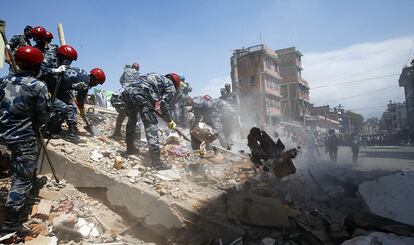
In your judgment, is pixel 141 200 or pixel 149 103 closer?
pixel 141 200

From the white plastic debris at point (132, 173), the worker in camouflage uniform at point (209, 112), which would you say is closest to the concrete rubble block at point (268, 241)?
the white plastic debris at point (132, 173)

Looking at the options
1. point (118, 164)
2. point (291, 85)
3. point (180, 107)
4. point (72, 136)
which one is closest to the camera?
point (118, 164)

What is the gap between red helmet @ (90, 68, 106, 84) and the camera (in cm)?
542

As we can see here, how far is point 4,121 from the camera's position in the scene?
3.07 metres

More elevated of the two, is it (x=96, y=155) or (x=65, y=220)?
Result: (x=96, y=155)

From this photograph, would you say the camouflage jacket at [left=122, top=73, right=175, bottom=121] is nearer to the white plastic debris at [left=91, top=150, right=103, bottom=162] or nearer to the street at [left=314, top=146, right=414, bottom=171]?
the white plastic debris at [left=91, top=150, right=103, bottom=162]

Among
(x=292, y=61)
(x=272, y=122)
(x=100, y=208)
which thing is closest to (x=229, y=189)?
(x=100, y=208)

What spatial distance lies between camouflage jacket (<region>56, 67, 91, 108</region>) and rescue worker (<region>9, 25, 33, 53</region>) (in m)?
1.73

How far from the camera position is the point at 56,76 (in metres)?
4.84

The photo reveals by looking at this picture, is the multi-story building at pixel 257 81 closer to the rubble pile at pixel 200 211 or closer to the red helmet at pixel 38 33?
the red helmet at pixel 38 33

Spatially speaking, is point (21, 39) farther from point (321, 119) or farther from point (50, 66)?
point (321, 119)

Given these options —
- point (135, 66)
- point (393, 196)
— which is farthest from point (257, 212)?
point (135, 66)

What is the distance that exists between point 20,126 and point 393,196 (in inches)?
177

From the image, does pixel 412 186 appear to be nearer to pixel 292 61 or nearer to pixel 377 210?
pixel 377 210
